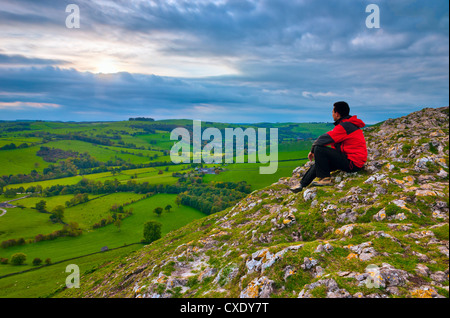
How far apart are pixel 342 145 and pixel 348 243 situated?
20.0 feet

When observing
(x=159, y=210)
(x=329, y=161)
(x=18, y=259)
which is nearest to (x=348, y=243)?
(x=329, y=161)

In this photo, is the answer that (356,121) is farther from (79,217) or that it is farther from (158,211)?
(79,217)

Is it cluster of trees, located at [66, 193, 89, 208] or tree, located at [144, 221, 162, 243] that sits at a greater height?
tree, located at [144, 221, 162, 243]

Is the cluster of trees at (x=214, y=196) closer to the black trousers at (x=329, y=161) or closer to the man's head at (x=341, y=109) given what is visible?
the black trousers at (x=329, y=161)

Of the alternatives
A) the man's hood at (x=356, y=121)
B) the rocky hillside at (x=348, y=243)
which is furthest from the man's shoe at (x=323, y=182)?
the man's hood at (x=356, y=121)

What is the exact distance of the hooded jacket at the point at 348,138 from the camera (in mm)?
11688

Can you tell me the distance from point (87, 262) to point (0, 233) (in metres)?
49.7

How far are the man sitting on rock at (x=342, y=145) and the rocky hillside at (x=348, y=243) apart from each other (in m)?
1.42

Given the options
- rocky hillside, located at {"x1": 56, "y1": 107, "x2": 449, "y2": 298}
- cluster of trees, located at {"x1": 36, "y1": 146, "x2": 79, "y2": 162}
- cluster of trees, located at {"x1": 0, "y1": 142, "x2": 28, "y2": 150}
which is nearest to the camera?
rocky hillside, located at {"x1": 56, "y1": 107, "x2": 449, "y2": 298}

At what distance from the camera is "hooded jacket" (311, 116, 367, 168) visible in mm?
11688

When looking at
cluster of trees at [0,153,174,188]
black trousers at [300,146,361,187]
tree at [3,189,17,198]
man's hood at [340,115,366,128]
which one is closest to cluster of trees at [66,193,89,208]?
tree at [3,189,17,198]

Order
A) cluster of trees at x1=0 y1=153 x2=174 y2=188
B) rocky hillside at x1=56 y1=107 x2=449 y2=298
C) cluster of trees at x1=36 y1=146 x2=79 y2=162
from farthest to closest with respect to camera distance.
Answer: cluster of trees at x1=36 y1=146 x2=79 y2=162 → cluster of trees at x1=0 y1=153 x2=174 y2=188 → rocky hillside at x1=56 y1=107 x2=449 y2=298

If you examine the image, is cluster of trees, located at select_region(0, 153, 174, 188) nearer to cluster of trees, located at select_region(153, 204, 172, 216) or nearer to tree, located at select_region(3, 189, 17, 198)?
tree, located at select_region(3, 189, 17, 198)
